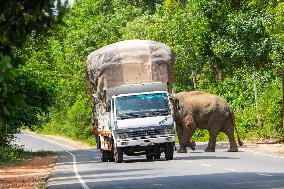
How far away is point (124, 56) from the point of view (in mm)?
35219

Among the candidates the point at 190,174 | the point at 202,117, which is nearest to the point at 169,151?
the point at 202,117

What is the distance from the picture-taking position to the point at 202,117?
40.8 metres

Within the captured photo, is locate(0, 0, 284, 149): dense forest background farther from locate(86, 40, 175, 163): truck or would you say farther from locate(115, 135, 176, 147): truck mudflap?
locate(115, 135, 176, 147): truck mudflap

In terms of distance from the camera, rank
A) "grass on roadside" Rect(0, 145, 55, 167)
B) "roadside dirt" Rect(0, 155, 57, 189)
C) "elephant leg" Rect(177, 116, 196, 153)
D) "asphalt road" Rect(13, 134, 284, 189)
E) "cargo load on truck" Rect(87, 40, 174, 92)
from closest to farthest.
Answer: "asphalt road" Rect(13, 134, 284, 189) < "roadside dirt" Rect(0, 155, 57, 189) < "cargo load on truck" Rect(87, 40, 174, 92) < "elephant leg" Rect(177, 116, 196, 153) < "grass on roadside" Rect(0, 145, 55, 167)

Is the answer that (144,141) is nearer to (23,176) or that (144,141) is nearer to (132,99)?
(132,99)

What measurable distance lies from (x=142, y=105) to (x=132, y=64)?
8.55ft

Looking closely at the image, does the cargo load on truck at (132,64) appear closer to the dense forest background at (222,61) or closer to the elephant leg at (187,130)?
the dense forest background at (222,61)

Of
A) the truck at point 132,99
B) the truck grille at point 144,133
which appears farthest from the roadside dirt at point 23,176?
the truck grille at point 144,133

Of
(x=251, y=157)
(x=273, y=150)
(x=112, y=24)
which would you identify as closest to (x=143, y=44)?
(x=251, y=157)

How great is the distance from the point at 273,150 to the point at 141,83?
8.66m

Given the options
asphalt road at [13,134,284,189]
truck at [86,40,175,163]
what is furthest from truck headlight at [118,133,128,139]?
asphalt road at [13,134,284,189]

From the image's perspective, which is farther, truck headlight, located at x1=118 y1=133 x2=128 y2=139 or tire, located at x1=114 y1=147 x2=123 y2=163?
tire, located at x1=114 y1=147 x2=123 y2=163

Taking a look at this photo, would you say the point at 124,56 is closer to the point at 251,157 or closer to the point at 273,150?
the point at 251,157

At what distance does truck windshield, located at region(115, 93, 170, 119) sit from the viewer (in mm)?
32562
